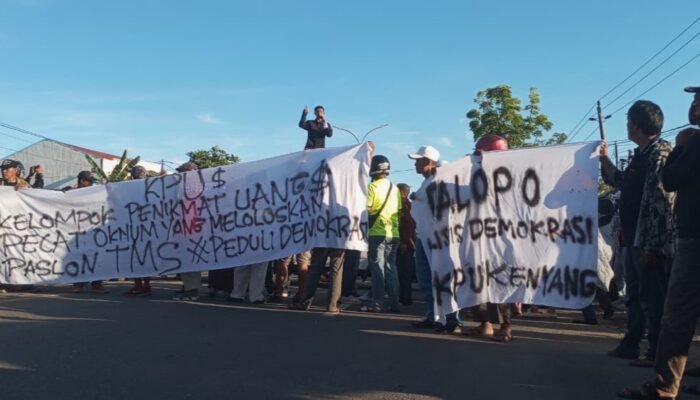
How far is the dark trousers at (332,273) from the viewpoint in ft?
24.1

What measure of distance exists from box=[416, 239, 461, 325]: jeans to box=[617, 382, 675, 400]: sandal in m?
2.42

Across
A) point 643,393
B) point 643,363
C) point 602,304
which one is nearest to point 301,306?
point 602,304

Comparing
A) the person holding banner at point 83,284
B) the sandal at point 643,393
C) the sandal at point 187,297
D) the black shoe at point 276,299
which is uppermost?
the person holding banner at point 83,284

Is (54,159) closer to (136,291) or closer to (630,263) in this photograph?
(136,291)

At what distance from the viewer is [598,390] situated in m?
4.11

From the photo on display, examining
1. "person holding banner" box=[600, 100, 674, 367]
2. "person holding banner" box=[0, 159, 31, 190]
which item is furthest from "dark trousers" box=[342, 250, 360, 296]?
"person holding banner" box=[0, 159, 31, 190]

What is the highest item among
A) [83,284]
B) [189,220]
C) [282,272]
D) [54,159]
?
[54,159]

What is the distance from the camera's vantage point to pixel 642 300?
4781 millimetres

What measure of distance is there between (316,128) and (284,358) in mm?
5814

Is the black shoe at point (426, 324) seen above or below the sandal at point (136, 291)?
below

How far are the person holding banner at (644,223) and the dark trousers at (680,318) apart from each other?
2.60 feet

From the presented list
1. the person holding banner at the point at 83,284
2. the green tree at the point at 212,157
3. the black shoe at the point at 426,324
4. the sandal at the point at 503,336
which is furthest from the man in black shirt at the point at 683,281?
the green tree at the point at 212,157

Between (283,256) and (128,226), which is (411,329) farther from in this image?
(128,226)

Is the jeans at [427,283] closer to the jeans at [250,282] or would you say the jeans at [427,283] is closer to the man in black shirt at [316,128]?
the jeans at [250,282]
